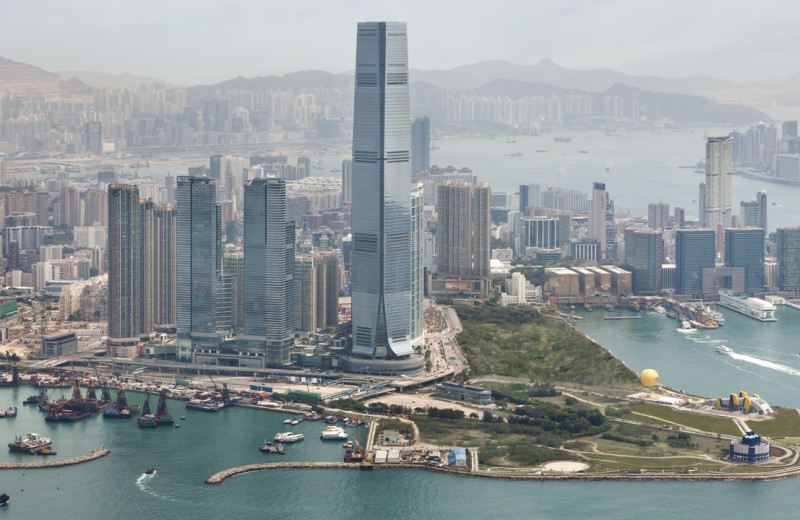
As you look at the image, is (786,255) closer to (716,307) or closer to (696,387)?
(716,307)

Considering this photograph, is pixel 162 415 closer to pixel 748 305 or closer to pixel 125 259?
pixel 125 259

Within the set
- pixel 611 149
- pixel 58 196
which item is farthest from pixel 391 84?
pixel 611 149

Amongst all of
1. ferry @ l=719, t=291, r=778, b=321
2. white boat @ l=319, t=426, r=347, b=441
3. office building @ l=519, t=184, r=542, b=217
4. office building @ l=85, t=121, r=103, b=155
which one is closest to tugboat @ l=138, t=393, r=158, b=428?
white boat @ l=319, t=426, r=347, b=441

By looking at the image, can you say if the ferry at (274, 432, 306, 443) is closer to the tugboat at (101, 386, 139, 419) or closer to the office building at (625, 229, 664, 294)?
the tugboat at (101, 386, 139, 419)

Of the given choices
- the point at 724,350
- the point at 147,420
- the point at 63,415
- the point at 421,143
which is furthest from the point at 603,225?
the point at 63,415

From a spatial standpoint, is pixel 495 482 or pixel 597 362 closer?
pixel 495 482

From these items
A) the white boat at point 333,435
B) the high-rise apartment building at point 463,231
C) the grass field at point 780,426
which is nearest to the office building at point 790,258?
the high-rise apartment building at point 463,231
